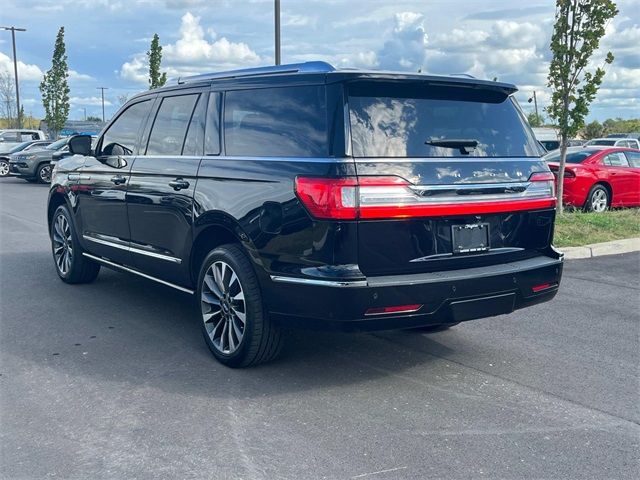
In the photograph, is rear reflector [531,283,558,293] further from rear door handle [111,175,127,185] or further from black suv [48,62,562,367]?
rear door handle [111,175,127,185]

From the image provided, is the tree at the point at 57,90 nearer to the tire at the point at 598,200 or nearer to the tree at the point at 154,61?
the tree at the point at 154,61

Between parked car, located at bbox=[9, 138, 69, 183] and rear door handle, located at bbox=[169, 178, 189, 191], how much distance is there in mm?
20995

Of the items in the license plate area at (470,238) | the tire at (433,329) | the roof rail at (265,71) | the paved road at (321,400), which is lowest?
the paved road at (321,400)

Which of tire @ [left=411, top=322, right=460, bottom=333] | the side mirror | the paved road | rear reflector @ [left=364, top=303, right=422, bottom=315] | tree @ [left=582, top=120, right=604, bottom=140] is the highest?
tree @ [left=582, top=120, right=604, bottom=140]

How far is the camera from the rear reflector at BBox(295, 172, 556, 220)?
13.1 ft

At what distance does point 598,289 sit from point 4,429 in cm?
592

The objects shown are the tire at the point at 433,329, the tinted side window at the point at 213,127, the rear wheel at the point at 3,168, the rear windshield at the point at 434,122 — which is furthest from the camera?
the rear wheel at the point at 3,168

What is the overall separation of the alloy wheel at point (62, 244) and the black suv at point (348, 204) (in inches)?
91.5

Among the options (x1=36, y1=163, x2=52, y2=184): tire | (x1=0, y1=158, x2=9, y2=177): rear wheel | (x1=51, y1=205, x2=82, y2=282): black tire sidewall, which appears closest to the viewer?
(x1=51, y1=205, x2=82, y2=282): black tire sidewall

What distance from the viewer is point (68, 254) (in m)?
7.48

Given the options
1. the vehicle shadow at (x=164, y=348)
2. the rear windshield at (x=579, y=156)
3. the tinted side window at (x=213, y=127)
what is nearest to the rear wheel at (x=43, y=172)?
the rear windshield at (x=579, y=156)

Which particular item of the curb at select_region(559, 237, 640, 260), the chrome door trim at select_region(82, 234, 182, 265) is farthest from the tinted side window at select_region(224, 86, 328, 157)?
the curb at select_region(559, 237, 640, 260)

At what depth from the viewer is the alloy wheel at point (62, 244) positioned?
292 inches

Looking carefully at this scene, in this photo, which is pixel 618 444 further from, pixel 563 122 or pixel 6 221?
pixel 6 221
